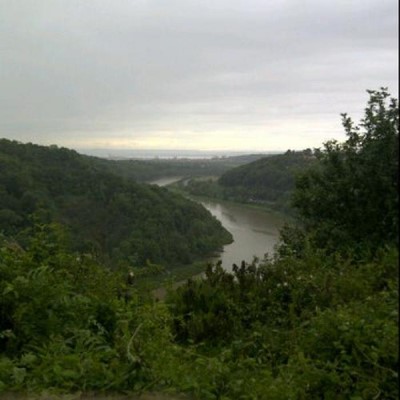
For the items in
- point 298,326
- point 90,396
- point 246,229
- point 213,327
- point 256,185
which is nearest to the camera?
point 90,396

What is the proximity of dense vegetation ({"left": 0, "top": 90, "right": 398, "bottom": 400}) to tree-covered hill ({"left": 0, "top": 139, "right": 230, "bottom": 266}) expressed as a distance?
13.2 metres

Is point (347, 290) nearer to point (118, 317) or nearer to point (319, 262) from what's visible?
point (319, 262)

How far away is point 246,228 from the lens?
1340 inches

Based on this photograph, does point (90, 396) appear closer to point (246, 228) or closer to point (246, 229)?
point (246, 229)

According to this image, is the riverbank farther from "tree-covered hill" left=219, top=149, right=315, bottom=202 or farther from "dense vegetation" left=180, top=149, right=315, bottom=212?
"tree-covered hill" left=219, top=149, right=315, bottom=202

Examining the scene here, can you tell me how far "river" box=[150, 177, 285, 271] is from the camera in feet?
71.3

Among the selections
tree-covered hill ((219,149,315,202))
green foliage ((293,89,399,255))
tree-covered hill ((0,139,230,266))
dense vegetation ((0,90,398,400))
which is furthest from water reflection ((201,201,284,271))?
dense vegetation ((0,90,398,400))

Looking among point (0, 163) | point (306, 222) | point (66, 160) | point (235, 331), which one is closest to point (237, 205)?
point (66, 160)

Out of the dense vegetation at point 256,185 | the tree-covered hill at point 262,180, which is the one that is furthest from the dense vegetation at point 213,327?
the tree-covered hill at point 262,180

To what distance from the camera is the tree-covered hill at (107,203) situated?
19.7 meters

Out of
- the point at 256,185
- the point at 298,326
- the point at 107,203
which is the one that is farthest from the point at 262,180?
the point at 298,326

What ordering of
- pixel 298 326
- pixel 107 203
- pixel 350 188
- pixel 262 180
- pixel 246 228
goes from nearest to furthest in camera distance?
pixel 298 326 → pixel 350 188 → pixel 107 203 → pixel 246 228 → pixel 262 180

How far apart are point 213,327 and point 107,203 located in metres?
22.9

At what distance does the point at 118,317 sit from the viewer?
111 inches
